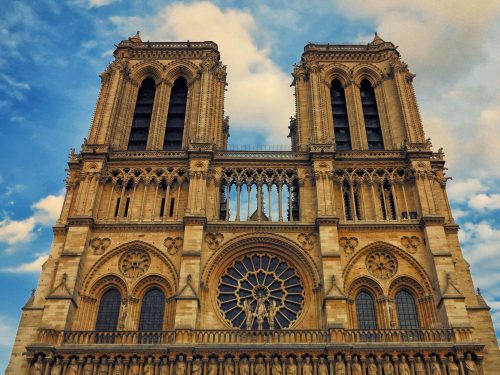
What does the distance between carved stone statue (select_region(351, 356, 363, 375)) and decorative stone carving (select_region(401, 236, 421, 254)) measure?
25.1 feet

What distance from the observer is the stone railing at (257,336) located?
2527 centimetres

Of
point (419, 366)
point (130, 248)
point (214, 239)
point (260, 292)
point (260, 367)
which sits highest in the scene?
point (214, 239)

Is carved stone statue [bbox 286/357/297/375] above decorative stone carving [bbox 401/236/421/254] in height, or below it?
below

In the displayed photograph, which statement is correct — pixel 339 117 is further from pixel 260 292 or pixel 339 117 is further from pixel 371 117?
pixel 260 292

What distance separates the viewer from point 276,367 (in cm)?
2422

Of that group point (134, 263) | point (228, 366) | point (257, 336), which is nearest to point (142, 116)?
point (134, 263)

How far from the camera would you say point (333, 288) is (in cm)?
2691

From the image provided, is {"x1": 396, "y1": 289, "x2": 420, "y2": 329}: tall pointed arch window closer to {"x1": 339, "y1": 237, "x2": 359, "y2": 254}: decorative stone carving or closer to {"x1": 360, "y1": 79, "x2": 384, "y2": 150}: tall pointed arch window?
{"x1": 339, "y1": 237, "x2": 359, "y2": 254}: decorative stone carving

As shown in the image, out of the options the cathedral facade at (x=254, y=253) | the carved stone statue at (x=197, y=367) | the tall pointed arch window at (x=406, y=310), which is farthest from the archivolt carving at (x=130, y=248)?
the tall pointed arch window at (x=406, y=310)

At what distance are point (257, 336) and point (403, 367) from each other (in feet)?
22.8

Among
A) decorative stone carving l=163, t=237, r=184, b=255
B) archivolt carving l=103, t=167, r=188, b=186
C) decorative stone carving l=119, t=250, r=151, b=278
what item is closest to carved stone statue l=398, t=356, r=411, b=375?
decorative stone carving l=163, t=237, r=184, b=255

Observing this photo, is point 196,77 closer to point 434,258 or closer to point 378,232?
point 378,232

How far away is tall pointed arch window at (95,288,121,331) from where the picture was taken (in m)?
27.8

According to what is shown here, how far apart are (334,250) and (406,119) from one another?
11103mm
